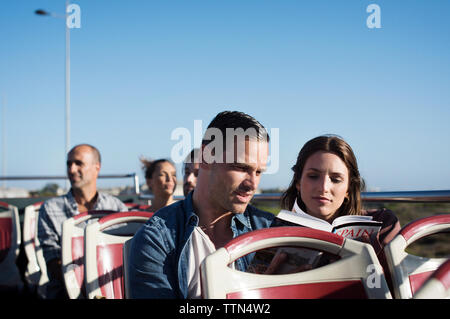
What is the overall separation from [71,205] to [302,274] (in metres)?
2.50

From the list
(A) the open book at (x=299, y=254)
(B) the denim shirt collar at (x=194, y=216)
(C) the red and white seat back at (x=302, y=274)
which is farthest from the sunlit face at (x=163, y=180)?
(C) the red and white seat back at (x=302, y=274)

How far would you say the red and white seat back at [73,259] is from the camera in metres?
2.27

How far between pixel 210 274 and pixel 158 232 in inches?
15.3

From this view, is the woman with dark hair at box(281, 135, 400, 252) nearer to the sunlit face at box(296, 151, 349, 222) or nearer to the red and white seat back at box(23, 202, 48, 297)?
the sunlit face at box(296, 151, 349, 222)

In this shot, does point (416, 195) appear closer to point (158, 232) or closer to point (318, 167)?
point (318, 167)

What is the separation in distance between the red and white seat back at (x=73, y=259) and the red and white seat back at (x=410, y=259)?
5.46ft

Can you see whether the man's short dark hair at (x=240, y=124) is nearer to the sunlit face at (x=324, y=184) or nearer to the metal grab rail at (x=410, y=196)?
the sunlit face at (x=324, y=184)

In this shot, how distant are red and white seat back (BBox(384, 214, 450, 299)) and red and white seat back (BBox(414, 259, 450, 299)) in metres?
0.45

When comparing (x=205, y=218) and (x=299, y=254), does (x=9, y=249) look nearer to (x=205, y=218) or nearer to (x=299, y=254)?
(x=205, y=218)

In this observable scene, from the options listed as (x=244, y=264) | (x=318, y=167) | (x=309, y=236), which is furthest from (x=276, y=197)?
(x=309, y=236)

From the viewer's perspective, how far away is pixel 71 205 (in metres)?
3.19

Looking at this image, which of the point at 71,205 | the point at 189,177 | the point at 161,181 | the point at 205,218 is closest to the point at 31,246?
the point at 71,205

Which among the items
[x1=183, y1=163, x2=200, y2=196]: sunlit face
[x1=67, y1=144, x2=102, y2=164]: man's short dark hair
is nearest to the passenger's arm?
[x1=183, y1=163, x2=200, y2=196]: sunlit face
